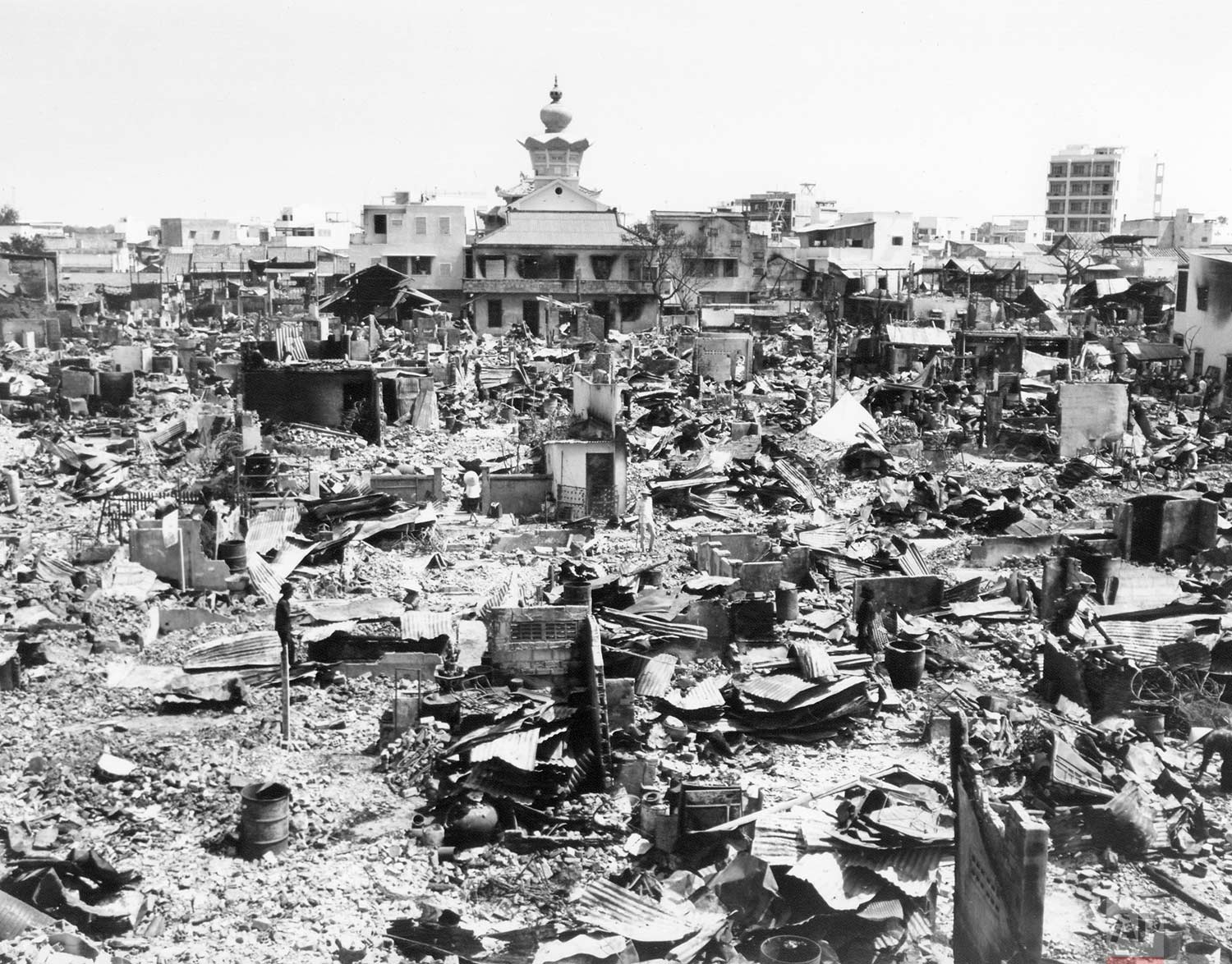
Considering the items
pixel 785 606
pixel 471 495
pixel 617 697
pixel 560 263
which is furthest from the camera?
pixel 560 263

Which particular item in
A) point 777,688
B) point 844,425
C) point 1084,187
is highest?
point 1084,187

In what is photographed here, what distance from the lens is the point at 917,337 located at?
39.0 metres

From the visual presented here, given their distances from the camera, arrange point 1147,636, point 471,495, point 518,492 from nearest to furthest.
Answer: point 1147,636 < point 518,492 < point 471,495

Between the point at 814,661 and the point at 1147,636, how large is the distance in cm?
381

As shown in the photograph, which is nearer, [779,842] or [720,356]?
[779,842]

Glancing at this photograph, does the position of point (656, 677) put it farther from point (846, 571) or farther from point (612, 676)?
point (846, 571)

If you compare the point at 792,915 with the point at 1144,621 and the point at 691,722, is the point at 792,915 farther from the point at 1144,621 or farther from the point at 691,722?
the point at 1144,621

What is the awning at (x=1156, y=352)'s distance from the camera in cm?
3759

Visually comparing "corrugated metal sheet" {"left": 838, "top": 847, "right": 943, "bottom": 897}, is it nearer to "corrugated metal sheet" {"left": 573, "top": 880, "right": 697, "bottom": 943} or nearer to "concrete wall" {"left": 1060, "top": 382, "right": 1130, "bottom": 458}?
"corrugated metal sheet" {"left": 573, "top": 880, "right": 697, "bottom": 943}

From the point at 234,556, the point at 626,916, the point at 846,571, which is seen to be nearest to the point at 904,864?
the point at 626,916

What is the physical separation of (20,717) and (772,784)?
7033mm

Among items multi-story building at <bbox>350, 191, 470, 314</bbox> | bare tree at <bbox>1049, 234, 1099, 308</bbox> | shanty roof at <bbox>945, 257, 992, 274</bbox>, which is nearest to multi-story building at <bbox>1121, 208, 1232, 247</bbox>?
bare tree at <bbox>1049, 234, 1099, 308</bbox>

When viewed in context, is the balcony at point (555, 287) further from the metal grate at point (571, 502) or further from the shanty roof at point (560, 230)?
the metal grate at point (571, 502)

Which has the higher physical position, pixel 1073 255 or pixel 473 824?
pixel 1073 255
